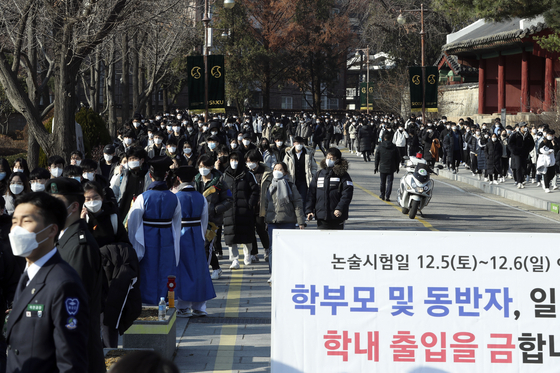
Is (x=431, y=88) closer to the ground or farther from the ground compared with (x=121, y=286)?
farther from the ground

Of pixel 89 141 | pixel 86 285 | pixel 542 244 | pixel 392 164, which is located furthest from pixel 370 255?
pixel 89 141

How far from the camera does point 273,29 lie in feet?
201

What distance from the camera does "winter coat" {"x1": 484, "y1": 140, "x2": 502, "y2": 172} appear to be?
22039mm

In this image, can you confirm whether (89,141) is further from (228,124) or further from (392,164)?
(392,164)

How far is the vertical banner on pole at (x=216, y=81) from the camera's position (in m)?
22.1

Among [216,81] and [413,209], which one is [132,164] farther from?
[216,81]

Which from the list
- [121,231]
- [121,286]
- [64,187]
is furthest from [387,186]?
[64,187]

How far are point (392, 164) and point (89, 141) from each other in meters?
11.6

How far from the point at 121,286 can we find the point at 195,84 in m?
16.9

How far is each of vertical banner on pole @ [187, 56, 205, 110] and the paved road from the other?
18.9ft

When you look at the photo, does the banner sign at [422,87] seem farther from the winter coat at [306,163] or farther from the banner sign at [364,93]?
the banner sign at [364,93]

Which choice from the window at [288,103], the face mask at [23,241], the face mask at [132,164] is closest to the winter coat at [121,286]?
the face mask at [23,241]

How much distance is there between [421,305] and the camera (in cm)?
472

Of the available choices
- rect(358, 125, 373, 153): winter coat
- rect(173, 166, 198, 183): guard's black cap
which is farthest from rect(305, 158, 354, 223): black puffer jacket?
rect(358, 125, 373, 153): winter coat
